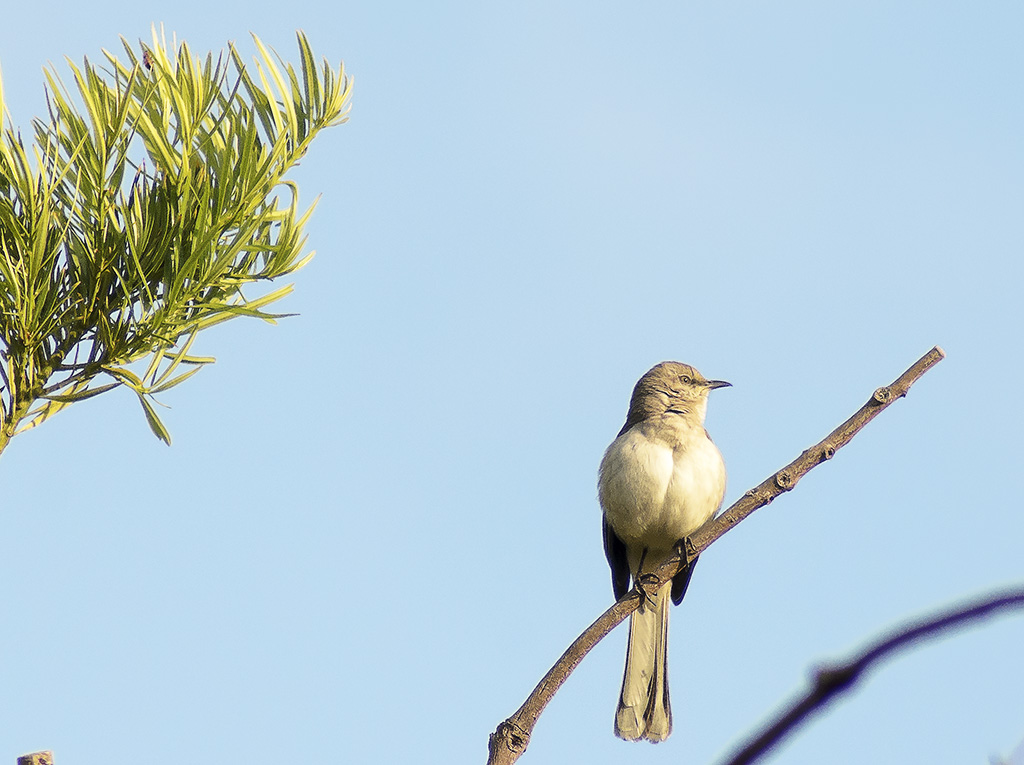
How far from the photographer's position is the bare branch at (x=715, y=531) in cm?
209

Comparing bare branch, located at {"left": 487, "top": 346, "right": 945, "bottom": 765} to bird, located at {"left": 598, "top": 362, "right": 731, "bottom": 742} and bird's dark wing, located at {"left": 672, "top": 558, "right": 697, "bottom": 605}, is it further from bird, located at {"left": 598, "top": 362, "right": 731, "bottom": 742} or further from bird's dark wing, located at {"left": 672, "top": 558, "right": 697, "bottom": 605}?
bird's dark wing, located at {"left": 672, "top": 558, "right": 697, "bottom": 605}

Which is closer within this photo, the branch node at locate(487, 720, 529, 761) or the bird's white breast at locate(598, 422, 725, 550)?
the branch node at locate(487, 720, 529, 761)

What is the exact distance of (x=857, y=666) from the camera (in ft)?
1.71

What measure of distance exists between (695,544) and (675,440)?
2.42 meters

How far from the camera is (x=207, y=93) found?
8.98 feet

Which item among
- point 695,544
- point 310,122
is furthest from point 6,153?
point 695,544

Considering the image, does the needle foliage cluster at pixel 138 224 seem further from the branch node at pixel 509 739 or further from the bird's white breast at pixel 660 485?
the bird's white breast at pixel 660 485

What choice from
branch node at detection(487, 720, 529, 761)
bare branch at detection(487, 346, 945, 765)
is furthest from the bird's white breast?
branch node at detection(487, 720, 529, 761)

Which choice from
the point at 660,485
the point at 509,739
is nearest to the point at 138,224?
the point at 509,739

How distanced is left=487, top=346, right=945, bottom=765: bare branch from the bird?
1.96 m

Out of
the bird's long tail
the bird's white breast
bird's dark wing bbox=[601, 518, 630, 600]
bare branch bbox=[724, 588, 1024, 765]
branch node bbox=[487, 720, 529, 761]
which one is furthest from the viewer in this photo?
bird's dark wing bbox=[601, 518, 630, 600]

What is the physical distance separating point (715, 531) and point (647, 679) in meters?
2.29

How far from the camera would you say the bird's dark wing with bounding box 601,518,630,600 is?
5676 millimetres

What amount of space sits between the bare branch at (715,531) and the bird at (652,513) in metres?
1.96
